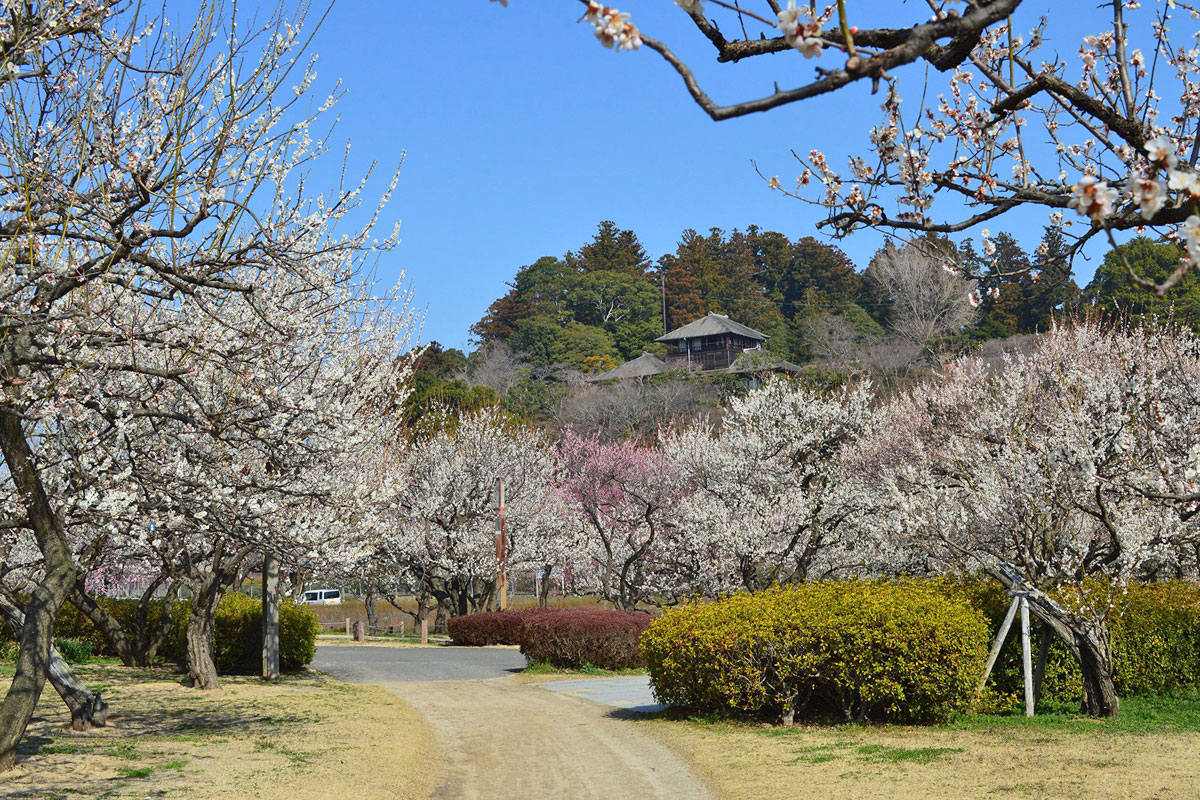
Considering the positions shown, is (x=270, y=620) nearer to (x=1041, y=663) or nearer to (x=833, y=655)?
(x=833, y=655)

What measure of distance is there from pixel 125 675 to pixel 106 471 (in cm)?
918

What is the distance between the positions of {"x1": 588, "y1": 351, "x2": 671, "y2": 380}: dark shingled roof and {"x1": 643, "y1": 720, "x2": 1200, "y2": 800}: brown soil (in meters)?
51.4

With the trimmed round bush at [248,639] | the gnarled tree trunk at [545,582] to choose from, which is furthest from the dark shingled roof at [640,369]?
the trimmed round bush at [248,639]

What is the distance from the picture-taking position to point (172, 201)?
6.98 m

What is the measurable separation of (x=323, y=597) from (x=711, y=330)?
3492 centimetres

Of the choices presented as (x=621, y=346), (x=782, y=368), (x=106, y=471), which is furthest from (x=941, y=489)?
(x=621, y=346)

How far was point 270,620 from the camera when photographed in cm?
1734

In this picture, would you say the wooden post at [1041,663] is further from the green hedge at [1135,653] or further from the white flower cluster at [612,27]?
the white flower cluster at [612,27]

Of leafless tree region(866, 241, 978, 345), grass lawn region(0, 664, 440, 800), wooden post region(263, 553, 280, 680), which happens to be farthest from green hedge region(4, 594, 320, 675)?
leafless tree region(866, 241, 978, 345)

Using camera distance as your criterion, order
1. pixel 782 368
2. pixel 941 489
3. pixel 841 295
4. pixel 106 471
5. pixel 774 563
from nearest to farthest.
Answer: pixel 106 471 < pixel 941 489 < pixel 774 563 < pixel 782 368 < pixel 841 295

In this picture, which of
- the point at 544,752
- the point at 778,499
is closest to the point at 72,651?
the point at 544,752

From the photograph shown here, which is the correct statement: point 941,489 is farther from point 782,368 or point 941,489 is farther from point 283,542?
point 782,368

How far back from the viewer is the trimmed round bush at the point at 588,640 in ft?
59.7

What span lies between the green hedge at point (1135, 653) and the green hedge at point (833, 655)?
3.81ft
